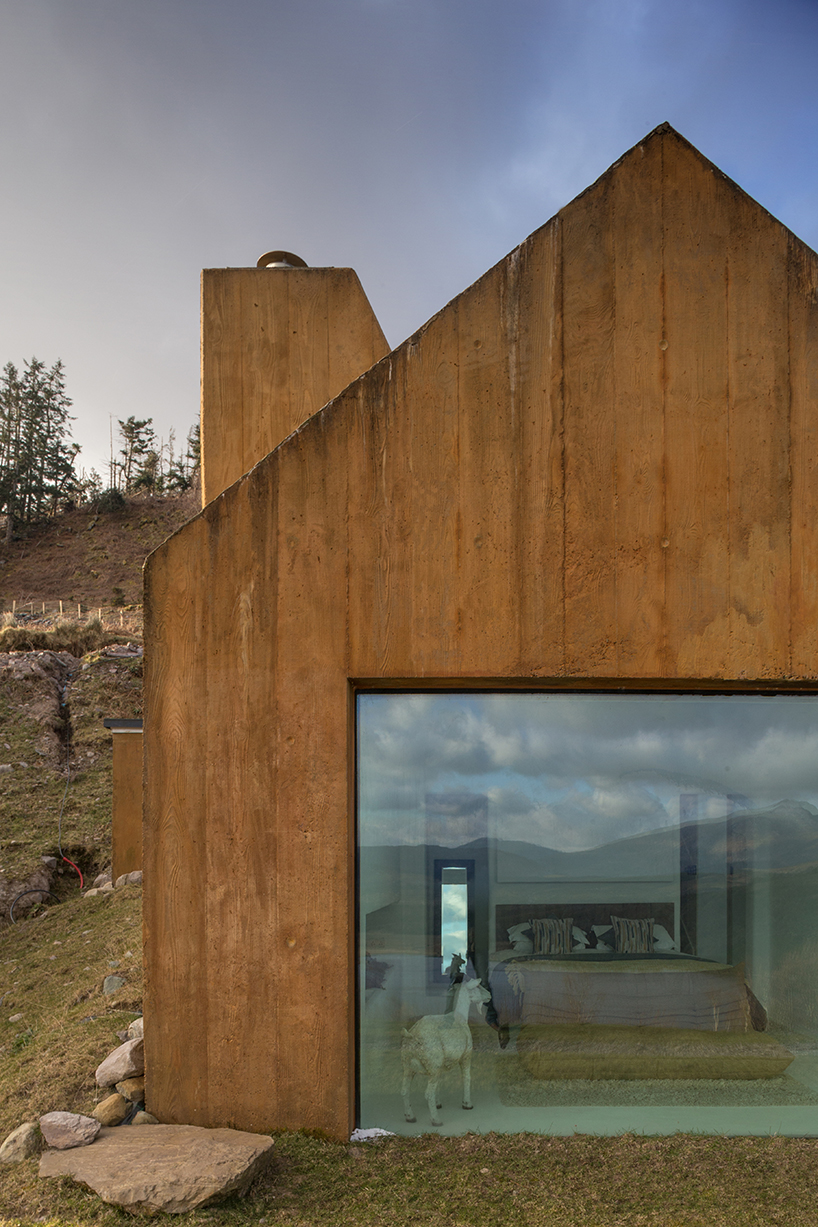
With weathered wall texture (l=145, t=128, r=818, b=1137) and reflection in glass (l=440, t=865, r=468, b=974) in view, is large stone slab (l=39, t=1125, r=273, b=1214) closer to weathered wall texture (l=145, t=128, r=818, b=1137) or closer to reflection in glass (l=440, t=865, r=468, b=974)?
weathered wall texture (l=145, t=128, r=818, b=1137)

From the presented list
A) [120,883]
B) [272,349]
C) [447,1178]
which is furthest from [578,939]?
[120,883]

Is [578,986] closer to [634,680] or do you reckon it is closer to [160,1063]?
[634,680]

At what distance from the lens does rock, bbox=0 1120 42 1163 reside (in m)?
3.06

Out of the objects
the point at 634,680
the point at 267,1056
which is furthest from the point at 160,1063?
the point at 634,680

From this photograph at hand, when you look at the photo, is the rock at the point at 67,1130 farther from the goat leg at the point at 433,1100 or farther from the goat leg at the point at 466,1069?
the goat leg at the point at 466,1069

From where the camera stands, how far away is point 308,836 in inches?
132

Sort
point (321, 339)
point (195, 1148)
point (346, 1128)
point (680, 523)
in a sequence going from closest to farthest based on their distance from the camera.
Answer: point (195, 1148) < point (346, 1128) < point (680, 523) < point (321, 339)

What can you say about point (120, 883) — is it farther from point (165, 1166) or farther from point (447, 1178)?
point (447, 1178)

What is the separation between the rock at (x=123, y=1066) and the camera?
3527 millimetres

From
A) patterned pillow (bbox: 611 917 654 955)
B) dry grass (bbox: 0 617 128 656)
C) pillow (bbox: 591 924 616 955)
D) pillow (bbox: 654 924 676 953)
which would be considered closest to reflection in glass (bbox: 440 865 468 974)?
pillow (bbox: 591 924 616 955)

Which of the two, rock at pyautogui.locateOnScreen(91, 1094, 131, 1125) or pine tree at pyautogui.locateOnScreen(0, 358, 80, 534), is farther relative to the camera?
pine tree at pyautogui.locateOnScreen(0, 358, 80, 534)

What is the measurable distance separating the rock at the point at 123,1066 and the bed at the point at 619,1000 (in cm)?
189

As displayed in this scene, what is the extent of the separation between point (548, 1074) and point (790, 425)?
3562 mm

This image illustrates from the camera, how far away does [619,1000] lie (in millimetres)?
3588
